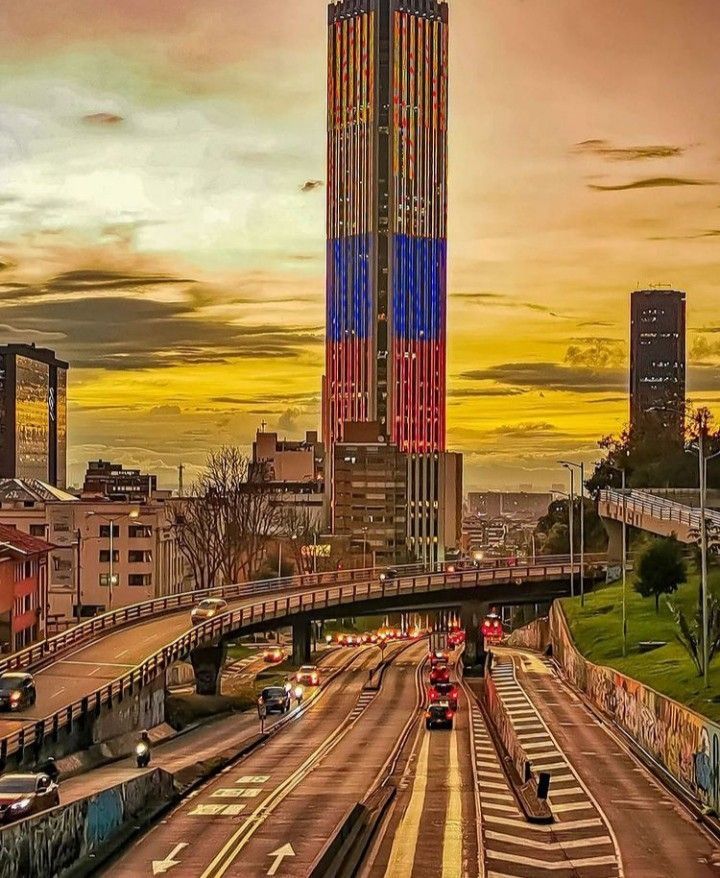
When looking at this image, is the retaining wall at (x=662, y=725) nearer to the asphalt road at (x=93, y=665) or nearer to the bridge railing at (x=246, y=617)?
the bridge railing at (x=246, y=617)

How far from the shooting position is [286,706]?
97.4m

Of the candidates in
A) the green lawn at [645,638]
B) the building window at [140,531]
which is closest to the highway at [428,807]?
the green lawn at [645,638]

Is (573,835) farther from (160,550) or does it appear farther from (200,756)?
(160,550)

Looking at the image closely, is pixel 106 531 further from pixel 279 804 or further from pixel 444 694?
pixel 279 804

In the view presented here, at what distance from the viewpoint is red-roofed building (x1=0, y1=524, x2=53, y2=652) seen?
386 feet

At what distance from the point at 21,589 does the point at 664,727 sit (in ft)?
240

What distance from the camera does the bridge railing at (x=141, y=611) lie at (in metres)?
86.6

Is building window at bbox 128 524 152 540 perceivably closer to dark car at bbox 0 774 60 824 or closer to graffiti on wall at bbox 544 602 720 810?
graffiti on wall at bbox 544 602 720 810

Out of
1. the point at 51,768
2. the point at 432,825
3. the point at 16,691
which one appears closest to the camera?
the point at 432,825

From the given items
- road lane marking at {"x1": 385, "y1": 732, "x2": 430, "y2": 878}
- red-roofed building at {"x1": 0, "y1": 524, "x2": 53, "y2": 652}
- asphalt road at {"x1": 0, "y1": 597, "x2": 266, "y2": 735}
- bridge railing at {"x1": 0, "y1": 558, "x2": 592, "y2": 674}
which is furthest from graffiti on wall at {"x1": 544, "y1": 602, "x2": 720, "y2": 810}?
red-roofed building at {"x1": 0, "y1": 524, "x2": 53, "y2": 652}

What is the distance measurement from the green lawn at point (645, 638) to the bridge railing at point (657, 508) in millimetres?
5228

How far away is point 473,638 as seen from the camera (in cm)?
13050

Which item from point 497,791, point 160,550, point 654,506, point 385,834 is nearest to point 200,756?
point 497,791

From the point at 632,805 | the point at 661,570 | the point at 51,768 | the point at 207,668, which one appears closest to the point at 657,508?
the point at 661,570
